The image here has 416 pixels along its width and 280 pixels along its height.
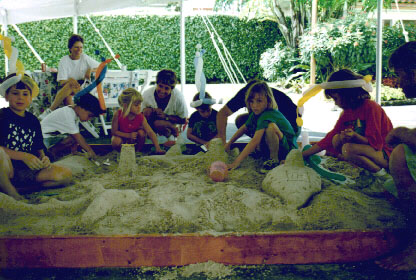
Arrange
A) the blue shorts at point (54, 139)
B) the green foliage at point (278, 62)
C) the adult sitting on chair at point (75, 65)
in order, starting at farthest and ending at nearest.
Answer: the green foliage at point (278, 62), the adult sitting on chair at point (75, 65), the blue shorts at point (54, 139)

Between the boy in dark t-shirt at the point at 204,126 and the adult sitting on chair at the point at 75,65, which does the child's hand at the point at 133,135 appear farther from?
the adult sitting on chair at the point at 75,65

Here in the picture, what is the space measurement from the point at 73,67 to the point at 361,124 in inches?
159

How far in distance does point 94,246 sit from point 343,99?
76.9 inches

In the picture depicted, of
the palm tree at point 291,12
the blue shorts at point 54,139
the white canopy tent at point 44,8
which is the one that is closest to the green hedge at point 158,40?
the palm tree at point 291,12

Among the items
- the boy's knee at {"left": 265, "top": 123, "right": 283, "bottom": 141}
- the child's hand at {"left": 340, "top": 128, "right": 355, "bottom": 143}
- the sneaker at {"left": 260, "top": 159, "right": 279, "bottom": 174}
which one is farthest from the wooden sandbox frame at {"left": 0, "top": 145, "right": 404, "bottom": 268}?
the boy's knee at {"left": 265, "top": 123, "right": 283, "bottom": 141}

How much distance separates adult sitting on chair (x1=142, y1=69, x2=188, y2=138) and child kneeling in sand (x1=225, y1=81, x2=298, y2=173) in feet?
4.15

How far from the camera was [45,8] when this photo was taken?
7289 millimetres

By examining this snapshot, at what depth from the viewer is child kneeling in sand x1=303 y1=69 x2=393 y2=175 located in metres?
2.88

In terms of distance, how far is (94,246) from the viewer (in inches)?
75.6

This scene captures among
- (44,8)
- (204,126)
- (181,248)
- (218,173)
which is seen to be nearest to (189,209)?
(181,248)

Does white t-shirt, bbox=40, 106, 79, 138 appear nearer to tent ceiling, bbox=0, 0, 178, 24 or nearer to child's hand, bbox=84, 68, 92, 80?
child's hand, bbox=84, 68, 92, 80

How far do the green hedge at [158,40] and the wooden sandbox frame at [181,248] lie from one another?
37.7 feet

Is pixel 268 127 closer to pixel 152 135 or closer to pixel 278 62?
pixel 152 135

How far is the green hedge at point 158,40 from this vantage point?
1259 cm
